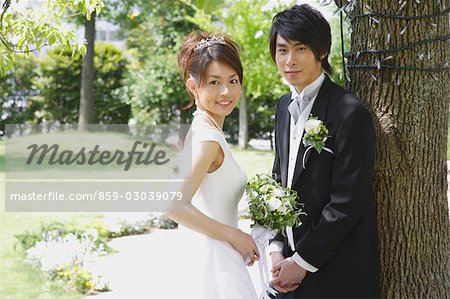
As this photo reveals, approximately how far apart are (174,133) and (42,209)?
7001mm

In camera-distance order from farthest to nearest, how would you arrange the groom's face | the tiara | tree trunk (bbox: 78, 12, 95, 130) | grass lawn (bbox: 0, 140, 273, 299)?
tree trunk (bbox: 78, 12, 95, 130)
grass lawn (bbox: 0, 140, 273, 299)
the tiara
the groom's face

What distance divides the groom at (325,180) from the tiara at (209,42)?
0.59ft

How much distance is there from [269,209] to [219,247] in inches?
9.3

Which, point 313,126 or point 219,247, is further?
point 219,247

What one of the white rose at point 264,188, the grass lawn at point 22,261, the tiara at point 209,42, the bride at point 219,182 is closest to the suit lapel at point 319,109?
the white rose at point 264,188

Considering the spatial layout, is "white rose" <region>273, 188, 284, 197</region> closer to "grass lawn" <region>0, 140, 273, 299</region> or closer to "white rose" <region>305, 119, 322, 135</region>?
"white rose" <region>305, 119, 322, 135</region>

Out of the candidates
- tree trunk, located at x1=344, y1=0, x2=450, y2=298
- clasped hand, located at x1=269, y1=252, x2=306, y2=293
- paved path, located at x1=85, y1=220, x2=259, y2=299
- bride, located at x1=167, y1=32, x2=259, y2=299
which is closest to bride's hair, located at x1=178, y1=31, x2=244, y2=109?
bride, located at x1=167, y1=32, x2=259, y2=299

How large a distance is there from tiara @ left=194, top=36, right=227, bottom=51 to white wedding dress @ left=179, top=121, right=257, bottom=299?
0.93ft

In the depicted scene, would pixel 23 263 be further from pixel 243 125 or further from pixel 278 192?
pixel 243 125

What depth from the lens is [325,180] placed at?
6.63 ft

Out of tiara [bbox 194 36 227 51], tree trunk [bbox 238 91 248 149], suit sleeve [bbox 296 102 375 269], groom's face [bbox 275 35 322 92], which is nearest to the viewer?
suit sleeve [bbox 296 102 375 269]

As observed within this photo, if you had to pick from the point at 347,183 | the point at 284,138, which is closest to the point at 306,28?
the point at 284,138

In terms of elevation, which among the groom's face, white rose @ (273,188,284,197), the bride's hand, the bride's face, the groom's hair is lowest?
the bride's hand

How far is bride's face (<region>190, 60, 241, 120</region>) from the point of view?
2.11m
